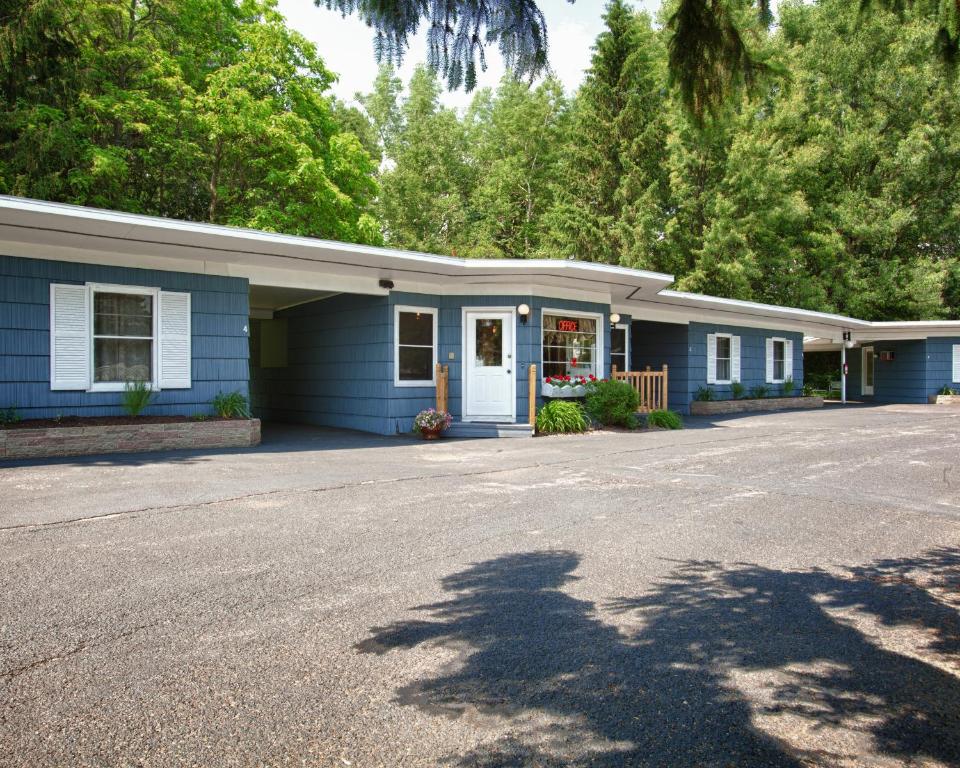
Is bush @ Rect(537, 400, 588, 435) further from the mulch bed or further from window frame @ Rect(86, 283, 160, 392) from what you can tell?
window frame @ Rect(86, 283, 160, 392)

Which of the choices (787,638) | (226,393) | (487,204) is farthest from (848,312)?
(787,638)

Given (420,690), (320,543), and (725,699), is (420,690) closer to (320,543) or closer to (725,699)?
(725,699)

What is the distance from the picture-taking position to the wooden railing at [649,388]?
1305cm

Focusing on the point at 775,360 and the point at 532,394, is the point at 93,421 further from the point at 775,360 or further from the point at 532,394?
the point at 775,360

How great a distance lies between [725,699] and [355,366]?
10273 millimetres

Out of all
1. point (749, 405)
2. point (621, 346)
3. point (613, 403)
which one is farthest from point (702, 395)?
point (613, 403)

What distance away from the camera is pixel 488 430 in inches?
434

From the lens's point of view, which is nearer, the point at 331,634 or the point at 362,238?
the point at 331,634

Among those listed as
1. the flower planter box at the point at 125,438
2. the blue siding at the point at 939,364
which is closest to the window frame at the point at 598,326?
the flower planter box at the point at 125,438

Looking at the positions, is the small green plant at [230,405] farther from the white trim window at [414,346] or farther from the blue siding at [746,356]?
the blue siding at [746,356]

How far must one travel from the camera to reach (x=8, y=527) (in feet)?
14.6

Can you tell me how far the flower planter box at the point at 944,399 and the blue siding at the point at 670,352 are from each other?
985 cm

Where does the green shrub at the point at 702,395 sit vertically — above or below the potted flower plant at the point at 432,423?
above

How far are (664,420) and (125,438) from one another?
875cm
